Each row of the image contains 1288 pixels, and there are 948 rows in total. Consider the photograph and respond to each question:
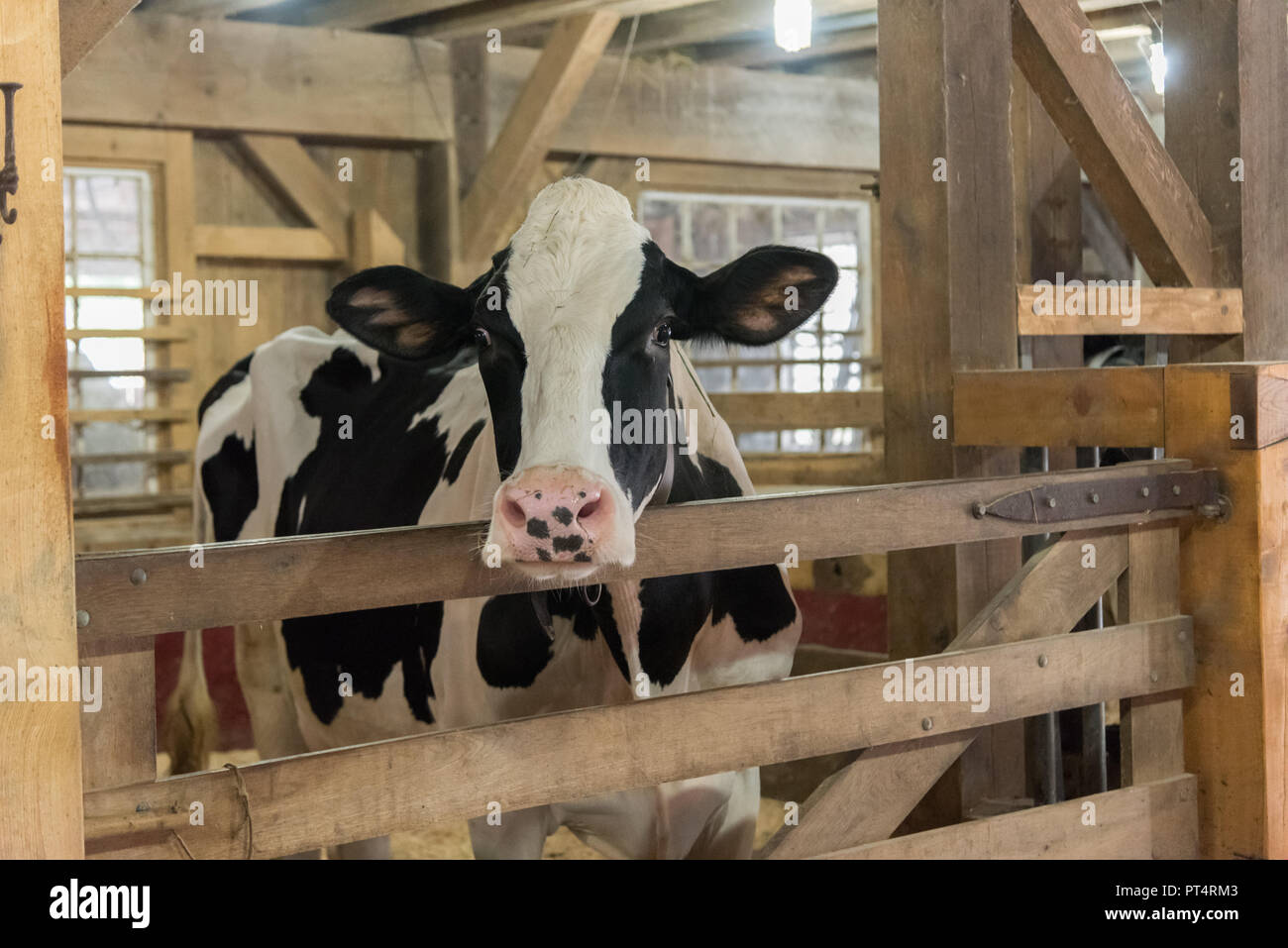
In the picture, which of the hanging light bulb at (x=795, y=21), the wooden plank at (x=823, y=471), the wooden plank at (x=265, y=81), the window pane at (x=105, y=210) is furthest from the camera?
the window pane at (x=105, y=210)

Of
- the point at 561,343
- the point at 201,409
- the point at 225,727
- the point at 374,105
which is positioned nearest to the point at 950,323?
the point at 561,343

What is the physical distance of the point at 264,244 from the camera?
8.05 meters

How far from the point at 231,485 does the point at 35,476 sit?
9.53 ft

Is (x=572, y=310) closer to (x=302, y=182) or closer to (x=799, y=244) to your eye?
(x=302, y=182)

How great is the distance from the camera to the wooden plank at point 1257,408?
263 cm

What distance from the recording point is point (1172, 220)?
3.54m

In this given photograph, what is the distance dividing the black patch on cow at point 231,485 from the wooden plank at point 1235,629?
2.70m

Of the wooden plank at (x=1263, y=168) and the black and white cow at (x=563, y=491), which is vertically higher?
the wooden plank at (x=1263, y=168)

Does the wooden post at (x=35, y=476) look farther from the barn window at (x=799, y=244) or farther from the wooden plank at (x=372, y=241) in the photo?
the barn window at (x=799, y=244)

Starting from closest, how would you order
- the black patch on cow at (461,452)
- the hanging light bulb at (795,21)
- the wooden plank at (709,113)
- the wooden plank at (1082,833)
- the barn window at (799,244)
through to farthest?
the wooden plank at (1082,833), the black patch on cow at (461,452), the hanging light bulb at (795,21), the wooden plank at (709,113), the barn window at (799,244)

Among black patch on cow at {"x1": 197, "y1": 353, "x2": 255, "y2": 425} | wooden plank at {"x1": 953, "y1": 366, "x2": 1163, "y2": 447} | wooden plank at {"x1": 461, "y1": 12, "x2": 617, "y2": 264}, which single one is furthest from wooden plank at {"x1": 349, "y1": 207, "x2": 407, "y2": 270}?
wooden plank at {"x1": 953, "y1": 366, "x2": 1163, "y2": 447}

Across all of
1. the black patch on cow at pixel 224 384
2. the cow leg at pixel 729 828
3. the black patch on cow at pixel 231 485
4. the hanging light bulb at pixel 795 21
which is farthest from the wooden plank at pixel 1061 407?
the hanging light bulb at pixel 795 21

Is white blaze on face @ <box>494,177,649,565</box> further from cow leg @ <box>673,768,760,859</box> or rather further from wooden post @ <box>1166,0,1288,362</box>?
wooden post @ <box>1166,0,1288,362</box>

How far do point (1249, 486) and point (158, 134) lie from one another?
21.4ft
